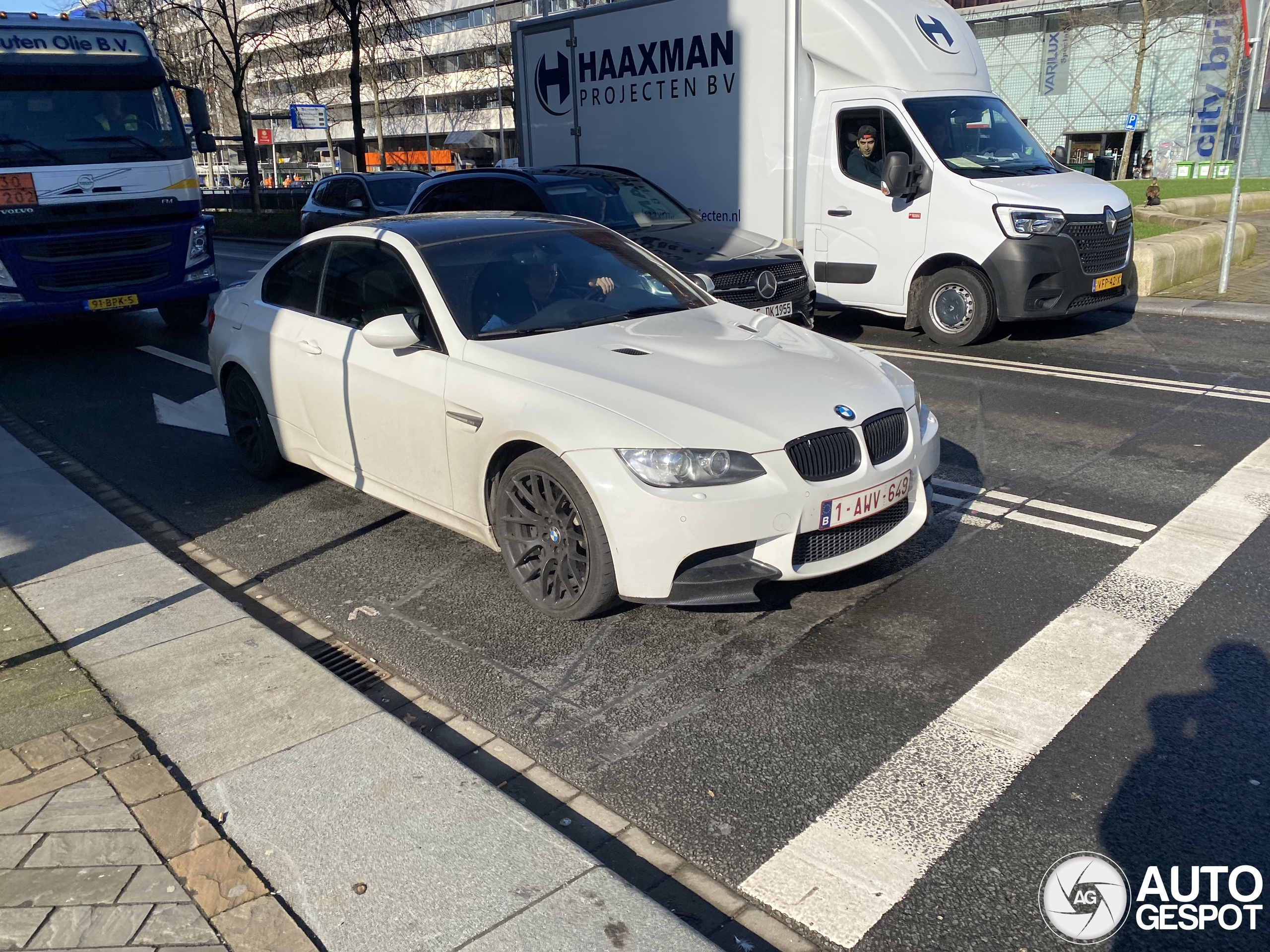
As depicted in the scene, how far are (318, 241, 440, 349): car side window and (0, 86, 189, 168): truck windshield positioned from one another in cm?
646

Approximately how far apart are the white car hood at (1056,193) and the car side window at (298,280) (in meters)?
Answer: 6.22

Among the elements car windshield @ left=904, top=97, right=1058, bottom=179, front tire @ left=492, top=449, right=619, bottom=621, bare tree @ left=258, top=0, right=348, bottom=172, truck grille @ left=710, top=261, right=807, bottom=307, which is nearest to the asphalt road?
front tire @ left=492, top=449, right=619, bottom=621

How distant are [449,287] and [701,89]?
730cm

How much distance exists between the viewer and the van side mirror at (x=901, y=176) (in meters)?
9.62

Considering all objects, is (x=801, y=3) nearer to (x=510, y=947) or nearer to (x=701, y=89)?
(x=701, y=89)

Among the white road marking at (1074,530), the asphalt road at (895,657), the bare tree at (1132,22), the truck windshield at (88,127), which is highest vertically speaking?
the bare tree at (1132,22)

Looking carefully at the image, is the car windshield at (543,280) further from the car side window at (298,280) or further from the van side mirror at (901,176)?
the van side mirror at (901,176)

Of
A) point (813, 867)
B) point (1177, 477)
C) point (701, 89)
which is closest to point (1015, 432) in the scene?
point (1177, 477)

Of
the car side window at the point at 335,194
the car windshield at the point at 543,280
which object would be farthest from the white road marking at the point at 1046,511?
the car side window at the point at 335,194

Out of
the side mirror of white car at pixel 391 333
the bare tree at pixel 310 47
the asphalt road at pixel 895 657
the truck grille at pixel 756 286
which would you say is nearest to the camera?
the asphalt road at pixel 895 657

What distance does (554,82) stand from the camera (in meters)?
13.3

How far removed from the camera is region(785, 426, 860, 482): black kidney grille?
4.01 meters

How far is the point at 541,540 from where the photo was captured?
14.4 ft

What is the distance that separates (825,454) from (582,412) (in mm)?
969
